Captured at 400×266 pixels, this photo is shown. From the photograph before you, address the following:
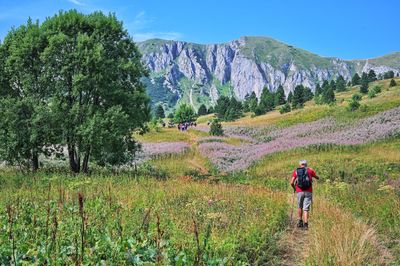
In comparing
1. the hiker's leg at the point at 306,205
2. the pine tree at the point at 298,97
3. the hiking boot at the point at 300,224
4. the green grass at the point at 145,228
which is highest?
the pine tree at the point at 298,97

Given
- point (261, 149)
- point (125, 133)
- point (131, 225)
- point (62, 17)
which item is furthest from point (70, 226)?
point (261, 149)

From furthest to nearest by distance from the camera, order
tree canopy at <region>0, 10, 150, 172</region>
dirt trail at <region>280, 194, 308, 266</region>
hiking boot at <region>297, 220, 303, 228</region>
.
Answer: tree canopy at <region>0, 10, 150, 172</region> → hiking boot at <region>297, 220, 303, 228</region> → dirt trail at <region>280, 194, 308, 266</region>

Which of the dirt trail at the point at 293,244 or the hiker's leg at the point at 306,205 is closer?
the dirt trail at the point at 293,244

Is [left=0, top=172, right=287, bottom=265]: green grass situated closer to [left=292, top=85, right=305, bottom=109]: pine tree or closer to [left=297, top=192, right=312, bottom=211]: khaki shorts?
[left=297, top=192, right=312, bottom=211]: khaki shorts

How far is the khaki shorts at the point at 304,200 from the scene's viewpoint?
12.1 metres

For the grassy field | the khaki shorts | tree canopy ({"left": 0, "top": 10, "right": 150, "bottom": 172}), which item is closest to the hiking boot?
the grassy field

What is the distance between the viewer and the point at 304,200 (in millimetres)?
12305

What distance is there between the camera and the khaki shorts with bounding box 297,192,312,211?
12.1 m

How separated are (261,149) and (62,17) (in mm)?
19443

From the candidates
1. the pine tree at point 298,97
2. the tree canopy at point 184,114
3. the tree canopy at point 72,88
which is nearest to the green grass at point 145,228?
the tree canopy at point 72,88

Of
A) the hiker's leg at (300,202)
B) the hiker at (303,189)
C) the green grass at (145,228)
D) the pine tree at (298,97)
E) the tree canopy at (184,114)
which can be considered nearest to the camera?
the green grass at (145,228)

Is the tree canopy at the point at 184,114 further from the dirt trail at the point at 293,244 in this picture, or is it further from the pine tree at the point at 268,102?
the dirt trail at the point at 293,244

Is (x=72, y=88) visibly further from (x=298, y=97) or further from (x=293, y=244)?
(x=298, y=97)

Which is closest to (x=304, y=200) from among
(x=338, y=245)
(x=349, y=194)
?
(x=349, y=194)
